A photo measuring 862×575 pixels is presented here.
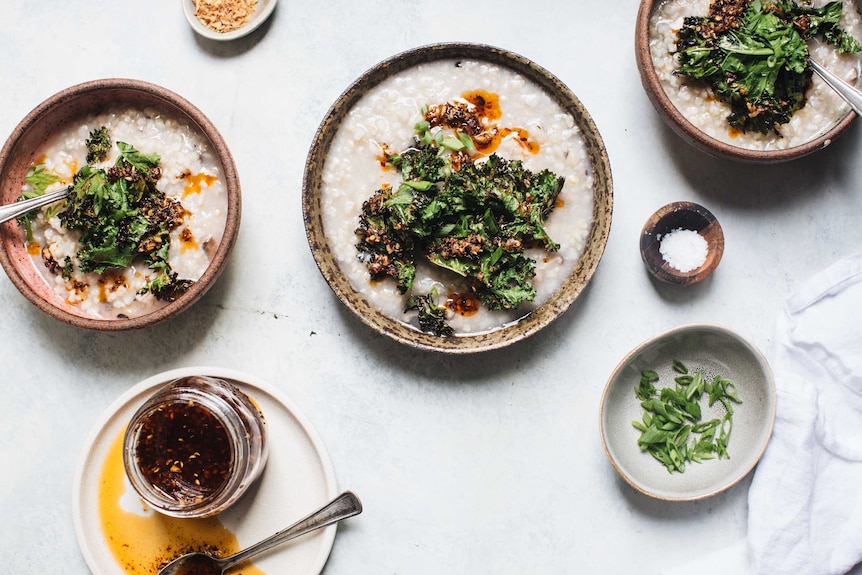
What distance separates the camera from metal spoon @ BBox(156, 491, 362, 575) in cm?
213

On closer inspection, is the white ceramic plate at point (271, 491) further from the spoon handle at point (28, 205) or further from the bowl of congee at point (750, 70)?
the bowl of congee at point (750, 70)

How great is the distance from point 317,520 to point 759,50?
1803 millimetres

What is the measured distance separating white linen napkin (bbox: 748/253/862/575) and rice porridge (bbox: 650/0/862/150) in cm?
43

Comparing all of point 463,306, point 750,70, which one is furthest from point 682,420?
point 750,70

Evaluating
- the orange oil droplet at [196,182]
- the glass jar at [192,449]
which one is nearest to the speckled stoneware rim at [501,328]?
the orange oil droplet at [196,182]

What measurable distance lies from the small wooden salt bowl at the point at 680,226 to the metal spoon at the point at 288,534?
1.09 m

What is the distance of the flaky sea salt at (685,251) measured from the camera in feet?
7.09

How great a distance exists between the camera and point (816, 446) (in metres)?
2.21

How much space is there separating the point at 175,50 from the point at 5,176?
0.61 meters

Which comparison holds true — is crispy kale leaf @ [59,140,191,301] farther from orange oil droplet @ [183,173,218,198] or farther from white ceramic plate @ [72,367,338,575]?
white ceramic plate @ [72,367,338,575]

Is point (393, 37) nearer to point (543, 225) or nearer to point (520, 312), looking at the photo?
point (543, 225)

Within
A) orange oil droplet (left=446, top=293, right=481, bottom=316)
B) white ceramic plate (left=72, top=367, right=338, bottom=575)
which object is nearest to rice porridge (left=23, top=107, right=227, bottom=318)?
white ceramic plate (left=72, top=367, right=338, bottom=575)

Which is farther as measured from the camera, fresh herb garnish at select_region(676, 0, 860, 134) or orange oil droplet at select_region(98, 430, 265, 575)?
orange oil droplet at select_region(98, 430, 265, 575)

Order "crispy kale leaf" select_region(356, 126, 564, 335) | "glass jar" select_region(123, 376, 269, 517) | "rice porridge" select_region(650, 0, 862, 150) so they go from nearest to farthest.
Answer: "glass jar" select_region(123, 376, 269, 517)
"crispy kale leaf" select_region(356, 126, 564, 335)
"rice porridge" select_region(650, 0, 862, 150)
